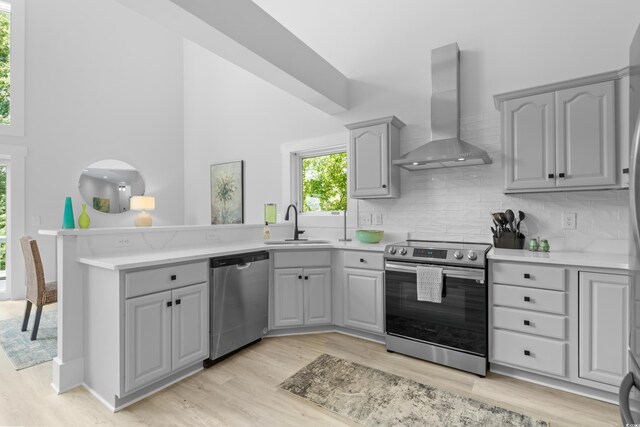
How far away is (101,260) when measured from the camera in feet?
6.79

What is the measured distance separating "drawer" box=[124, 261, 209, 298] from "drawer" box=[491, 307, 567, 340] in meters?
2.22

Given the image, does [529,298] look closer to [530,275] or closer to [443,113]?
[530,275]

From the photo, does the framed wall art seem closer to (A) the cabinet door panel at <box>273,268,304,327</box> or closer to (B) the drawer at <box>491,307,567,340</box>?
(A) the cabinet door panel at <box>273,268,304,327</box>

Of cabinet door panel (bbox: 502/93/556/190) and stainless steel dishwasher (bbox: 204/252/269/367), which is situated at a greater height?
cabinet door panel (bbox: 502/93/556/190)

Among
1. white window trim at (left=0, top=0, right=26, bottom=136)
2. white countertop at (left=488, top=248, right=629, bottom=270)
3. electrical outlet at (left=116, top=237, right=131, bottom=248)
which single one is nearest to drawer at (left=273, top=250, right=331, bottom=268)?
electrical outlet at (left=116, top=237, right=131, bottom=248)

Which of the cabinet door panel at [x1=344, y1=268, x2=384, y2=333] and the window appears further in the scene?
the window

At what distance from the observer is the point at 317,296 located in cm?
315

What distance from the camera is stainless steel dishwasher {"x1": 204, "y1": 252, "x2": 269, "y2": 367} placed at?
251 cm

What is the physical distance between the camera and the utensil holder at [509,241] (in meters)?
2.73

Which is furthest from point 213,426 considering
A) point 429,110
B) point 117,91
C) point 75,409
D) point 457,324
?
point 117,91

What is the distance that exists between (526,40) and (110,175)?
584 centimetres

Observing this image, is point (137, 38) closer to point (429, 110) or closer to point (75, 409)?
point (429, 110)

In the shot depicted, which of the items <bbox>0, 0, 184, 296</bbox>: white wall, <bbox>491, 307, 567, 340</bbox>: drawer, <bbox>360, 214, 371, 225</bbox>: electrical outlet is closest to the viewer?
<bbox>491, 307, 567, 340</bbox>: drawer

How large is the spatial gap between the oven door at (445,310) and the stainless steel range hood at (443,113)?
1009 millimetres
